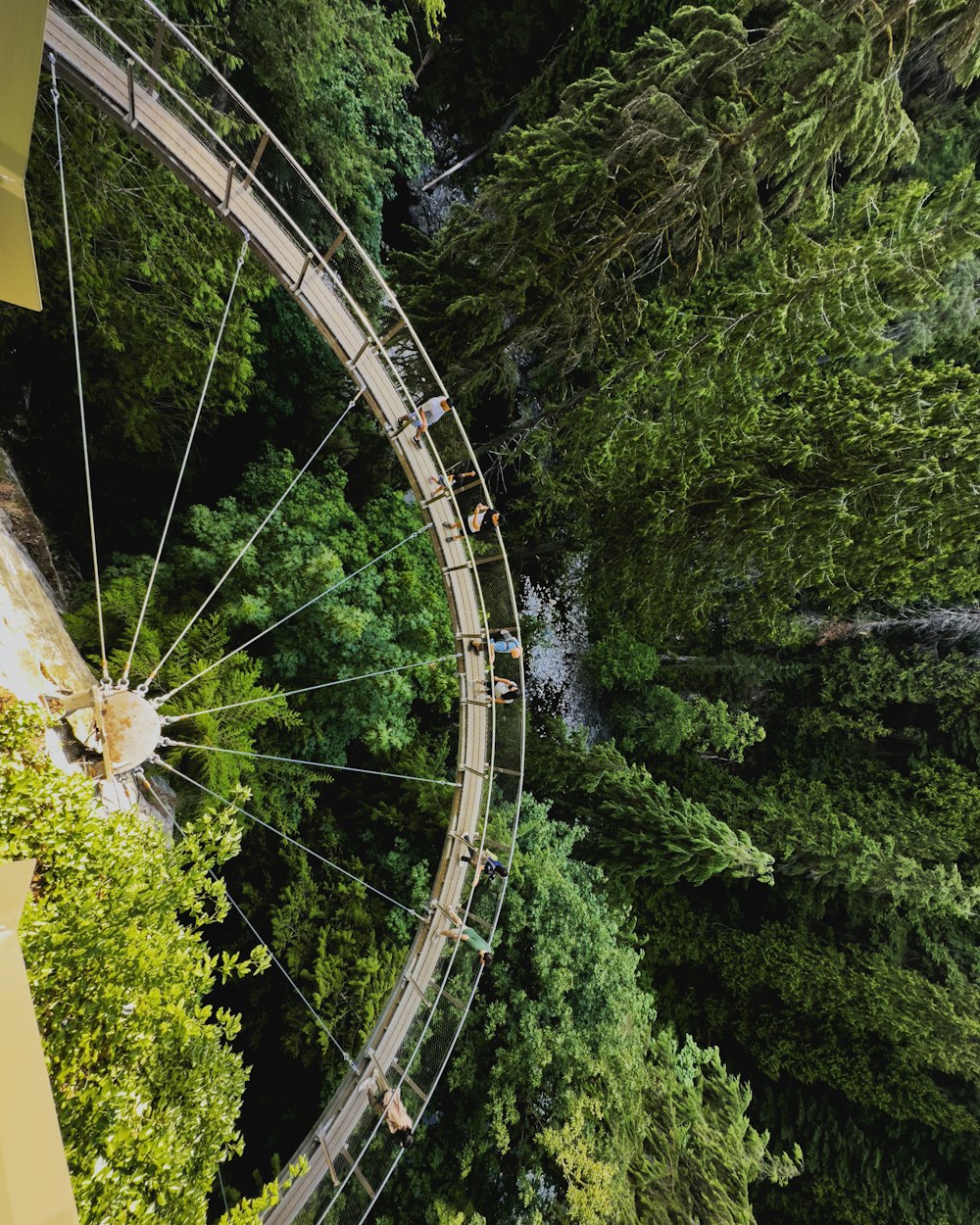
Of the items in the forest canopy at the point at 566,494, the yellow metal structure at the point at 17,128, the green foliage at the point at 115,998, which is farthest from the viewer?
the forest canopy at the point at 566,494

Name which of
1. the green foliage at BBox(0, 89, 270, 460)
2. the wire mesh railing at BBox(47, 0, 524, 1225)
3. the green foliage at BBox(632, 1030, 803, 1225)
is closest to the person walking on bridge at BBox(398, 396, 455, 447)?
the wire mesh railing at BBox(47, 0, 524, 1225)

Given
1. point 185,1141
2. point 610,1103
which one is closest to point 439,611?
point 185,1141

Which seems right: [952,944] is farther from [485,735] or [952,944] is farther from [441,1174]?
[485,735]

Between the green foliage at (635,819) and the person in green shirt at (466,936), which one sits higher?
the green foliage at (635,819)

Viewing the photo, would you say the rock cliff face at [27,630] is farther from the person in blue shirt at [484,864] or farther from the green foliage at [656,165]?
the green foliage at [656,165]

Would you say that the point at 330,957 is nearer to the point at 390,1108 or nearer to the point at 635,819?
the point at 390,1108

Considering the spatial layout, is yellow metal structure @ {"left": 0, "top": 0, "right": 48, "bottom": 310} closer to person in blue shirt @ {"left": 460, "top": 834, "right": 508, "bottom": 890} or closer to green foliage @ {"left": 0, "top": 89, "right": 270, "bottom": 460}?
green foliage @ {"left": 0, "top": 89, "right": 270, "bottom": 460}

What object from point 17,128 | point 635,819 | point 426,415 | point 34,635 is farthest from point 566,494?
point 17,128

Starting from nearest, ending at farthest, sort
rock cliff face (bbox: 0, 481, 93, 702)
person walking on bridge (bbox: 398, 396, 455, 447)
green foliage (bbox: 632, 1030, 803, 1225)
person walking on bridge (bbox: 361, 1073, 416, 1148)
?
rock cliff face (bbox: 0, 481, 93, 702) → person walking on bridge (bbox: 361, 1073, 416, 1148) → person walking on bridge (bbox: 398, 396, 455, 447) → green foliage (bbox: 632, 1030, 803, 1225)

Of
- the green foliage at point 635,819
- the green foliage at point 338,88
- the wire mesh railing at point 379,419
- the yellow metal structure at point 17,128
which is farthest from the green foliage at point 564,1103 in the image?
the green foliage at point 338,88
